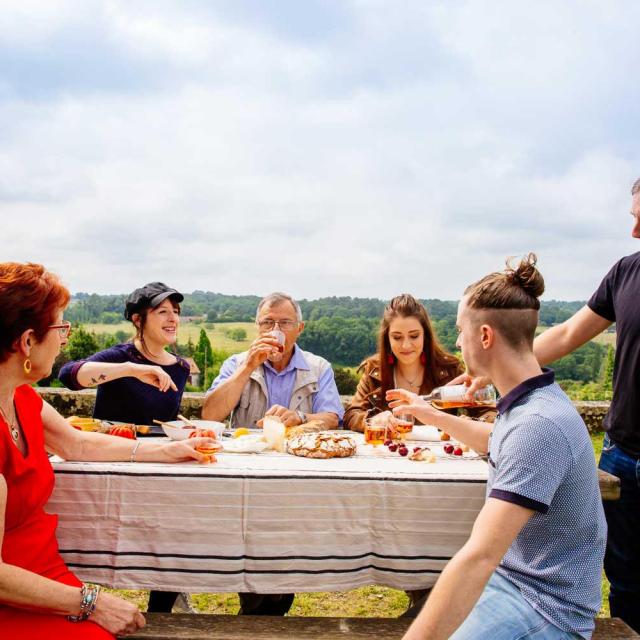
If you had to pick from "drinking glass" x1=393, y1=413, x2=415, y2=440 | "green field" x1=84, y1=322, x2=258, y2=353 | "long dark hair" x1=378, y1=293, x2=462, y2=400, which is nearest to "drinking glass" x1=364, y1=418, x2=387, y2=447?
"drinking glass" x1=393, y1=413, x2=415, y2=440

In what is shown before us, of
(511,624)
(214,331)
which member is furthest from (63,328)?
(214,331)

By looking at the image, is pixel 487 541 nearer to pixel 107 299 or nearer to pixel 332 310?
pixel 332 310

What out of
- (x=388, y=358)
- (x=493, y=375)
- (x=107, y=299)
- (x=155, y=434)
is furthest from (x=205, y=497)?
(x=107, y=299)

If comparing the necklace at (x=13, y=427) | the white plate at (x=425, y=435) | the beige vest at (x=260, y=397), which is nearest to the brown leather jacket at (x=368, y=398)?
the beige vest at (x=260, y=397)

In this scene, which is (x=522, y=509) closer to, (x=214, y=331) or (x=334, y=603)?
(x=334, y=603)

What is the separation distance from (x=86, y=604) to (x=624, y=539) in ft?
8.19

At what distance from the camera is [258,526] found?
2.42 metres

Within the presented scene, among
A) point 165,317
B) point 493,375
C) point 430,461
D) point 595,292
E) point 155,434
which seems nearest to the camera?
point 493,375

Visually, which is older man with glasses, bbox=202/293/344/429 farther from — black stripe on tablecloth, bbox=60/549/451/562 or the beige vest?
black stripe on tablecloth, bbox=60/549/451/562

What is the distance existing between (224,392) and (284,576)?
1832 mm

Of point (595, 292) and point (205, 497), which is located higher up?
point (595, 292)

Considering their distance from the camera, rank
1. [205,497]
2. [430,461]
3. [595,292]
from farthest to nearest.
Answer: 1. [595,292]
2. [430,461]
3. [205,497]

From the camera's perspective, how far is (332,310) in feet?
20.0

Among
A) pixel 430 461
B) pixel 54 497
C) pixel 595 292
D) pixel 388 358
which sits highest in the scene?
pixel 595 292
